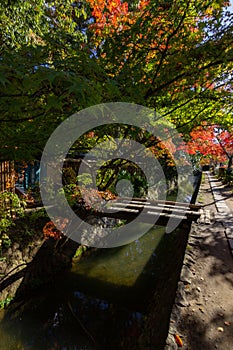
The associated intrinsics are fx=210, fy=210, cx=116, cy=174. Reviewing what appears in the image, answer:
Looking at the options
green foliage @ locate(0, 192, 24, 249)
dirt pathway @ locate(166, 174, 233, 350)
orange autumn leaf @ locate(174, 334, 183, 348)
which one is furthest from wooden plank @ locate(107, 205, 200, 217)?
orange autumn leaf @ locate(174, 334, 183, 348)

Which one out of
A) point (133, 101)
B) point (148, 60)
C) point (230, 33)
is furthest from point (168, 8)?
point (133, 101)

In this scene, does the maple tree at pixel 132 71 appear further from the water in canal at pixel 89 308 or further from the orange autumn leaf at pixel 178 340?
the water in canal at pixel 89 308

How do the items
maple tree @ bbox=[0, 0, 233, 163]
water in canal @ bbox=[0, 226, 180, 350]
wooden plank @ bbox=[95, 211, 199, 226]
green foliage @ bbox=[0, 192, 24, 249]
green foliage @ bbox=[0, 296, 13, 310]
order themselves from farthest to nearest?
wooden plank @ bbox=[95, 211, 199, 226] < green foliage @ bbox=[0, 192, 24, 249] < green foliage @ bbox=[0, 296, 13, 310] < water in canal @ bbox=[0, 226, 180, 350] < maple tree @ bbox=[0, 0, 233, 163]

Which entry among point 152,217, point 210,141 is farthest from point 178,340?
point 210,141

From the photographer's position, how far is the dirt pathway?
103 inches

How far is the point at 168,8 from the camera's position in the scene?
11.0 feet

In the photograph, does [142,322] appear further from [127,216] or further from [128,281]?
[127,216]

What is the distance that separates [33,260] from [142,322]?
3257mm

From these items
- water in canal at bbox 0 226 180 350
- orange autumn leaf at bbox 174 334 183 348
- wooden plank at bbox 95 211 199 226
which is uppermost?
wooden plank at bbox 95 211 199 226

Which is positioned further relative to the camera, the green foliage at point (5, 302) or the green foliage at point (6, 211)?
the green foliage at point (6, 211)

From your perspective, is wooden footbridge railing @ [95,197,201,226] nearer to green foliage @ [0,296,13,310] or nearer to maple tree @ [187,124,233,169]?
maple tree @ [187,124,233,169]

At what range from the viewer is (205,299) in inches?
131

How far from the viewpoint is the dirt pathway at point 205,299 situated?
8.55ft

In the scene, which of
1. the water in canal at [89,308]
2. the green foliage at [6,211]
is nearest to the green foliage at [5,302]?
the water in canal at [89,308]
